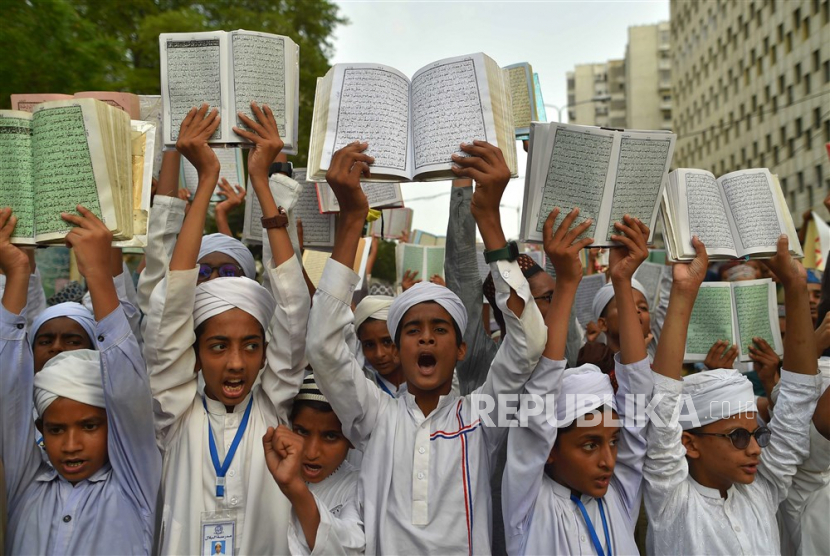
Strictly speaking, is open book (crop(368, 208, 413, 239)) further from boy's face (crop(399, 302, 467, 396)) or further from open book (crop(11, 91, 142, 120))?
boy's face (crop(399, 302, 467, 396))

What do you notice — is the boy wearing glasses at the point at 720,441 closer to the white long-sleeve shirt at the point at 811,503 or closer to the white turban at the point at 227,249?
the white long-sleeve shirt at the point at 811,503

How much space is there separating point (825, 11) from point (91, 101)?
26.8 m

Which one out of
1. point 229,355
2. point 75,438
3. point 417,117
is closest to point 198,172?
point 229,355

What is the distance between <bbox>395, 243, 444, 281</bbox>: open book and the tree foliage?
4.48 metres

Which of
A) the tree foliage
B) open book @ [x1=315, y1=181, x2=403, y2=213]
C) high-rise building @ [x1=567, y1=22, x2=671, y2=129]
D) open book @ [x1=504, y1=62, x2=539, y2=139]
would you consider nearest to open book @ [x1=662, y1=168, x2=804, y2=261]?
open book @ [x1=504, y1=62, x2=539, y2=139]

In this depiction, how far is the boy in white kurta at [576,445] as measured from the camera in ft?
9.52

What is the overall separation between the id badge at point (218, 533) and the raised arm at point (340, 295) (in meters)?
0.59

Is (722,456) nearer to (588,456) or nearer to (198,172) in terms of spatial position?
(588,456)

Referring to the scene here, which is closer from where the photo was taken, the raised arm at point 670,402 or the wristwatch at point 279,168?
the raised arm at point 670,402

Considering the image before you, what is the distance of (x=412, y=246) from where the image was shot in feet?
20.0

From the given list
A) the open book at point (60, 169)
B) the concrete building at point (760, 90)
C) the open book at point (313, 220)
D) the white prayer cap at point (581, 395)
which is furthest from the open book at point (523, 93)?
the concrete building at point (760, 90)

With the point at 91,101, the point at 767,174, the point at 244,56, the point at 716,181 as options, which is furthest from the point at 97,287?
the point at 767,174

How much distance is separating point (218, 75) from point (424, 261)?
316 cm

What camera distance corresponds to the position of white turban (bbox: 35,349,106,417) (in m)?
2.88
